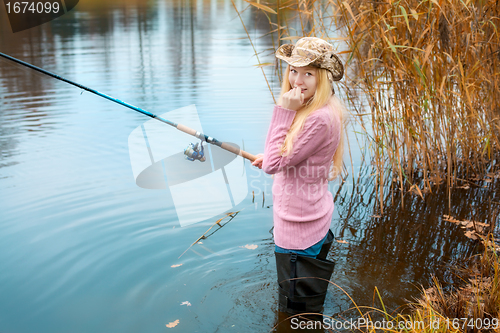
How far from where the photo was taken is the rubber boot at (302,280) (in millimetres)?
2098

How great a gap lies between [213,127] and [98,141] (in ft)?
4.80

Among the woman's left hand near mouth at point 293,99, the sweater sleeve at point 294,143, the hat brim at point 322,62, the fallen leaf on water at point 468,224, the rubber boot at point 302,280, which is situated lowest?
the fallen leaf on water at point 468,224

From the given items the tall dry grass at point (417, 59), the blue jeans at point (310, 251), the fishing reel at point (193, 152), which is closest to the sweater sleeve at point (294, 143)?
the blue jeans at point (310, 251)

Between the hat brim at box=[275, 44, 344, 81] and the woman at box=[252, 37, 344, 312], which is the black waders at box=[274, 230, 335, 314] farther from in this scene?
the hat brim at box=[275, 44, 344, 81]

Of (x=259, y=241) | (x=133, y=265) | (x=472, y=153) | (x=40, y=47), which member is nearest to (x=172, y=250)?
(x=133, y=265)

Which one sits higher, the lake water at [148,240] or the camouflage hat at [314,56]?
the camouflage hat at [314,56]

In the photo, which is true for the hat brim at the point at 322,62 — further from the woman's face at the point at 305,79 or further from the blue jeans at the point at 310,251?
the blue jeans at the point at 310,251

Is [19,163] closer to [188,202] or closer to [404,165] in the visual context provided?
[188,202]

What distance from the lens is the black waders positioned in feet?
6.89

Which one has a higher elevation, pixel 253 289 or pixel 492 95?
pixel 492 95

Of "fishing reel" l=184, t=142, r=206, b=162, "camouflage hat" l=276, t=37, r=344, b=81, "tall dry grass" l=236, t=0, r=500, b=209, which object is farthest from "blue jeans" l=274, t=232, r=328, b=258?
"tall dry grass" l=236, t=0, r=500, b=209

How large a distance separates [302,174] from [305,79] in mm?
406

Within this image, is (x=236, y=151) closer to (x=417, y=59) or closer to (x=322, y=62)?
(x=322, y=62)

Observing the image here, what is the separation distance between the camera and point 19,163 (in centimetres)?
479
